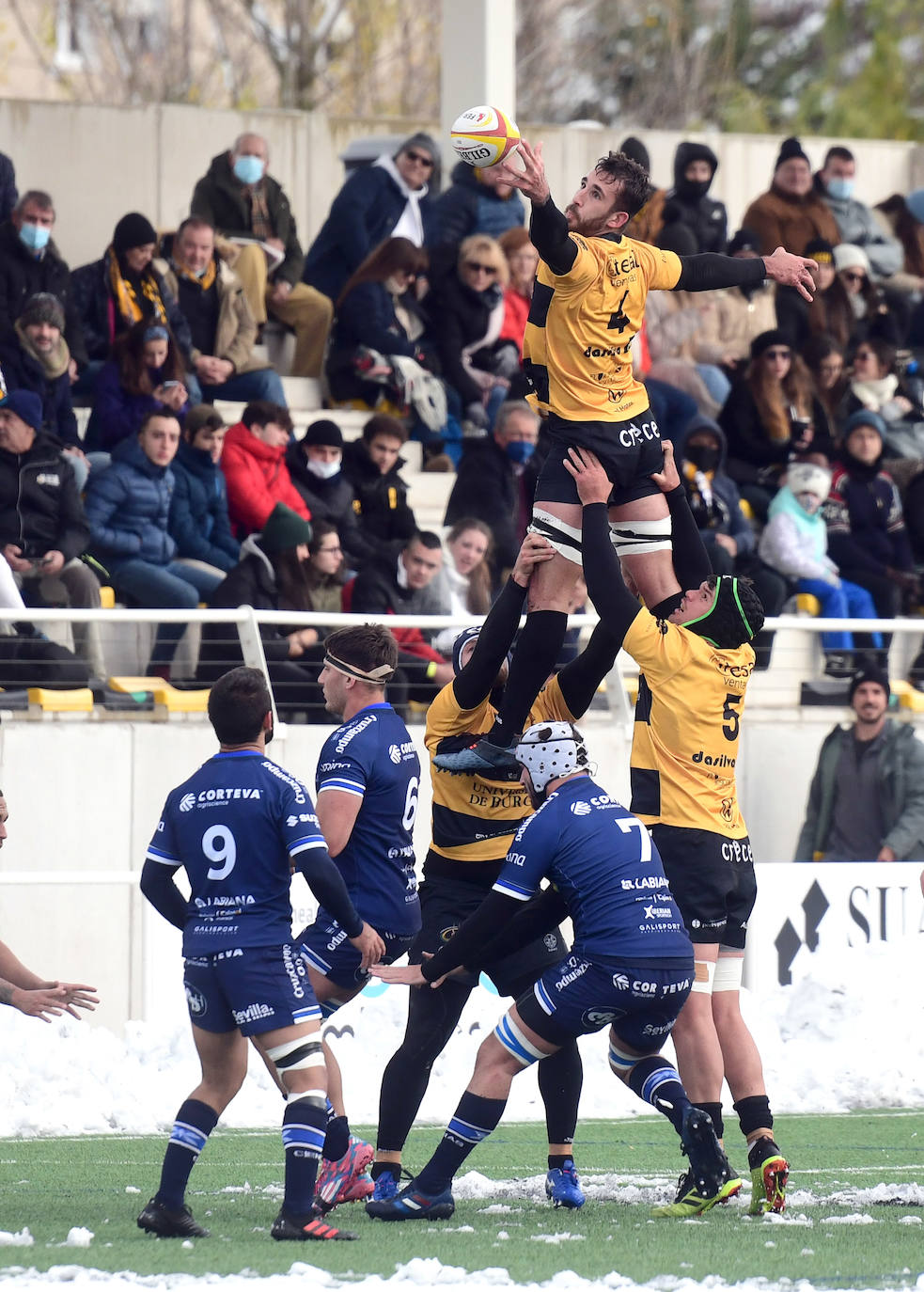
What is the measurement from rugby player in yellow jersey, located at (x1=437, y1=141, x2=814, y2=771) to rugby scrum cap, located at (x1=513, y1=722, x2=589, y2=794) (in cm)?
45

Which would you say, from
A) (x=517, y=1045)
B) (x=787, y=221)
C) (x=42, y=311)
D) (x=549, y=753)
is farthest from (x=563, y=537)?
(x=787, y=221)

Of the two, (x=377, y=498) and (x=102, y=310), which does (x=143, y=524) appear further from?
(x=102, y=310)

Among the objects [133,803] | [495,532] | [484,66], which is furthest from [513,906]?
[484,66]

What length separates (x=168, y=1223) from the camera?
6.57m

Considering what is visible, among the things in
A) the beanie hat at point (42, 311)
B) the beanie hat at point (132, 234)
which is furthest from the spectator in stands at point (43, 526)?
the beanie hat at point (132, 234)

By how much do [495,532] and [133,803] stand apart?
3.16 m

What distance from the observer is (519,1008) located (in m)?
7.16

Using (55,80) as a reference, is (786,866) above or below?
below

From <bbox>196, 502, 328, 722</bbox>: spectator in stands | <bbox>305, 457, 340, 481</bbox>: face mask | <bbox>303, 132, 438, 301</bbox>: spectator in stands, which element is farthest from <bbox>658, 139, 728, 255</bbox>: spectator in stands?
<bbox>196, 502, 328, 722</bbox>: spectator in stands

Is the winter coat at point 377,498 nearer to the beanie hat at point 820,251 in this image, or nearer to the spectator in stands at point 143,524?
the spectator in stands at point 143,524

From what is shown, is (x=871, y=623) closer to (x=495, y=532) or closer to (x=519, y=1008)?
(x=495, y=532)

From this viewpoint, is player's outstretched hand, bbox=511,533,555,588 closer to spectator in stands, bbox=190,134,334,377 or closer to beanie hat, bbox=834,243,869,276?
spectator in stands, bbox=190,134,334,377

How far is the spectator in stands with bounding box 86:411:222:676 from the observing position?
12.4 m

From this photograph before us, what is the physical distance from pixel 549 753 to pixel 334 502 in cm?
635
